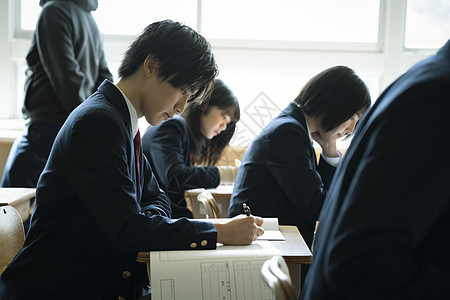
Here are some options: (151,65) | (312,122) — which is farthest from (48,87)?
(151,65)

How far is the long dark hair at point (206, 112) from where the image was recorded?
3031 mm

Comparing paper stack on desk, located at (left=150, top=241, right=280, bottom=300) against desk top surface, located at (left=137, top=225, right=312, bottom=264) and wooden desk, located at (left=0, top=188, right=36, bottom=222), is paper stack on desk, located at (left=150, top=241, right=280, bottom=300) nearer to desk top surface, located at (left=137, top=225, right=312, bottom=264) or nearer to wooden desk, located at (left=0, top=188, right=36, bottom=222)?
desk top surface, located at (left=137, top=225, right=312, bottom=264)

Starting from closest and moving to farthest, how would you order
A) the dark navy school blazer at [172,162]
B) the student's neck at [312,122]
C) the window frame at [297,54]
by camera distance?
the student's neck at [312,122] < the dark navy school blazer at [172,162] < the window frame at [297,54]

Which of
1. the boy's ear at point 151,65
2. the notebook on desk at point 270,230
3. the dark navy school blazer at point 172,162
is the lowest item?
the dark navy school blazer at point 172,162

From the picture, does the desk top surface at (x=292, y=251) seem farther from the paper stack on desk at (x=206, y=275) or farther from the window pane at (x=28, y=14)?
the window pane at (x=28, y=14)

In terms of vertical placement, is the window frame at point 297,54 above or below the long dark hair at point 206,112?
above

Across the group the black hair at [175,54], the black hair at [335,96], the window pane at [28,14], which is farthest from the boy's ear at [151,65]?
the window pane at [28,14]

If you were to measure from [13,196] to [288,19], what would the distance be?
316cm

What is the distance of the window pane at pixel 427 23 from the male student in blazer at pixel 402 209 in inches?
169

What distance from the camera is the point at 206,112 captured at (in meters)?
3.05

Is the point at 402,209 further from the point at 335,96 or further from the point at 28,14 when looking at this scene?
the point at 28,14

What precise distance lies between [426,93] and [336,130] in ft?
4.75

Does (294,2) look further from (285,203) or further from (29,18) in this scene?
(285,203)

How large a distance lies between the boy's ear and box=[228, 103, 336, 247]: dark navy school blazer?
26.9 inches
